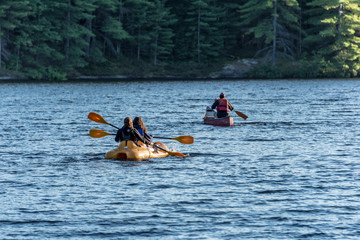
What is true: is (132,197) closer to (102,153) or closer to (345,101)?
(102,153)

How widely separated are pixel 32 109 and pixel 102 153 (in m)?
21.1

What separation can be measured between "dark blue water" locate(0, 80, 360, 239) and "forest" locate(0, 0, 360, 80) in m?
52.4

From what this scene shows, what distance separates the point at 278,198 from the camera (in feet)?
52.5

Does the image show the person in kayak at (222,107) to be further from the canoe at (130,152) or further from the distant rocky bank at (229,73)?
the distant rocky bank at (229,73)

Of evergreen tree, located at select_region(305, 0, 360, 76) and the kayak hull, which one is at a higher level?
evergreen tree, located at select_region(305, 0, 360, 76)

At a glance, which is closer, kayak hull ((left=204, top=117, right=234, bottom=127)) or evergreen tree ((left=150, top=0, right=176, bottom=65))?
kayak hull ((left=204, top=117, right=234, bottom=127))

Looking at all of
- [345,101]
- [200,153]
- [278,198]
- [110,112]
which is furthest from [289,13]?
[278,198]

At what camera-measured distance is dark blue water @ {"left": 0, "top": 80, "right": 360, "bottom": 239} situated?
13656 mm

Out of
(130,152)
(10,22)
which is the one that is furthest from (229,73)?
(130,152)

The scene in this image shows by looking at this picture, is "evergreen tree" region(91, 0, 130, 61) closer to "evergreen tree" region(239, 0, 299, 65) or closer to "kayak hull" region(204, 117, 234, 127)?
"evergreen tree" region(239, 0, 299, 65)

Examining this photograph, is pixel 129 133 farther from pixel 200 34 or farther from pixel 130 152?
pixel 200 34

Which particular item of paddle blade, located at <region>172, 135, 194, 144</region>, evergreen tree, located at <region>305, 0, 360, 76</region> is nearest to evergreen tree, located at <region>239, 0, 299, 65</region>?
evergreen tree, located at <region>305, 0, 360, 76</region>

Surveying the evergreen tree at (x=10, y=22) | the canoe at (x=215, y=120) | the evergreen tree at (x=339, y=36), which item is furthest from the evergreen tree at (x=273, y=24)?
the canoe at (x=215, y=120)

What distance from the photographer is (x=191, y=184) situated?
17.8m
